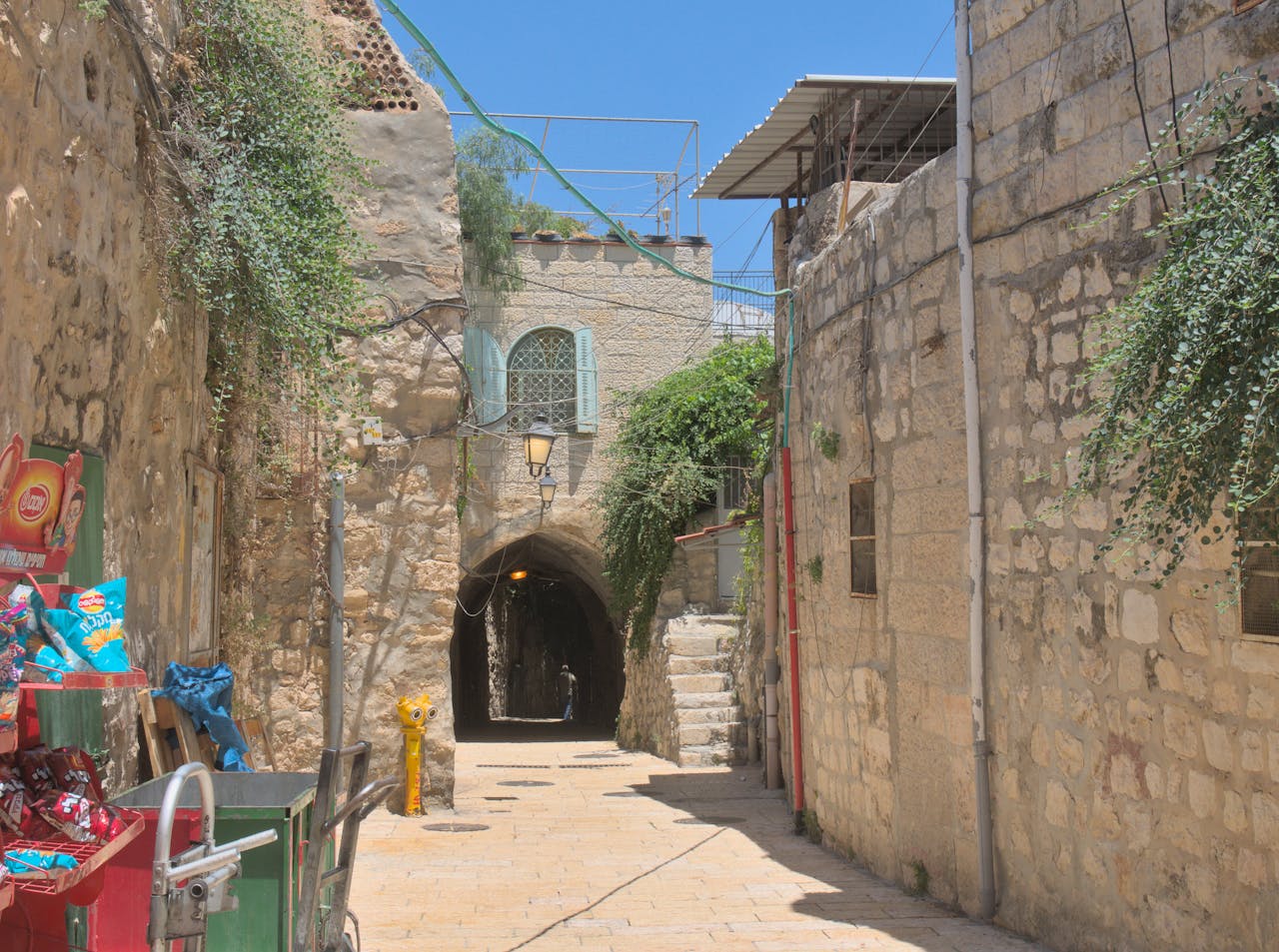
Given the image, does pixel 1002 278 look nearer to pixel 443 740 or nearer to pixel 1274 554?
pixel 1274 554

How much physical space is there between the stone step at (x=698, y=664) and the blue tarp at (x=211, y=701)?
28.1ft

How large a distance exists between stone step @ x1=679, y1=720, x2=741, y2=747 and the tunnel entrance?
18.0 ft

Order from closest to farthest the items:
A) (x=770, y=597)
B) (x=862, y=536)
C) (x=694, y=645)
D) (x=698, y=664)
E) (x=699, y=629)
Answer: (x=862, y=536) → (x=770, y=597) → (x=698, y=664) → (x=694, y=645) → (x=699, y=629)

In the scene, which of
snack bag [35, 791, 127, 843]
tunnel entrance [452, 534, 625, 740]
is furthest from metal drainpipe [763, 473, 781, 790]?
tunnel entrance [452, 534, 625, 740]

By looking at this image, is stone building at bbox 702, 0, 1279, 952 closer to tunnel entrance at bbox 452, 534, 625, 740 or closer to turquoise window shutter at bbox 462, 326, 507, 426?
turquoise window shutter at bbox 462, 326, 507, 426

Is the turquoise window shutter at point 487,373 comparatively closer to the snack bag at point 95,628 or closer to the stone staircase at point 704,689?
the stone staircase at point 704,689

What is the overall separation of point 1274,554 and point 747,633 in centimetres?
920

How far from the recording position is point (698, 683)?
13.8 metres

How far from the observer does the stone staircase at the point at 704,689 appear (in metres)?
13.1

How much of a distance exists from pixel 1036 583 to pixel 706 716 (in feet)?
27.0

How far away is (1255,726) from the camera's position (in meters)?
4.07

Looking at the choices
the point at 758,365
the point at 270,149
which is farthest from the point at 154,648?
the point at 758,365

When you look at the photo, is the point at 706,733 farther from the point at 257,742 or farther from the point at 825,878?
the point at 257,742

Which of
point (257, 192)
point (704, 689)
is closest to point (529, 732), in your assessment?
point (704, 689)
